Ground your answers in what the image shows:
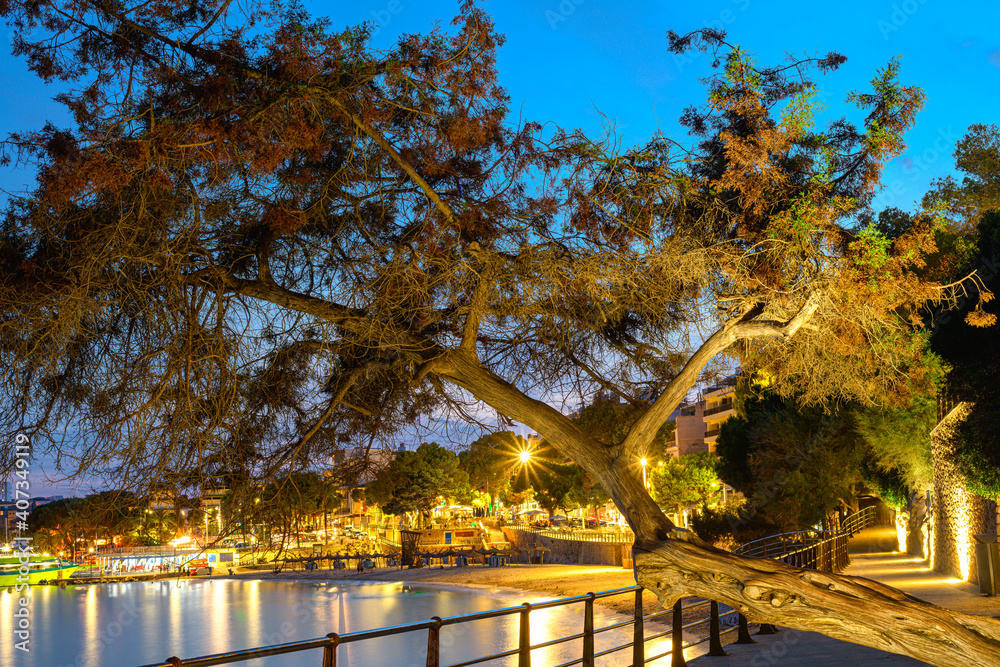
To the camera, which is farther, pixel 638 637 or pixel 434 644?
pixel 638 637

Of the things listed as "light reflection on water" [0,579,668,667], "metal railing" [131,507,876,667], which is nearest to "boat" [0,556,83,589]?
"light reflection on water" [0,579,668,667]

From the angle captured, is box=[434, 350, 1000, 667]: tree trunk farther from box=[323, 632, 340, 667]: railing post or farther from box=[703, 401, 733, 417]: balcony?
box=[703, 401, 733, 417]: balcony

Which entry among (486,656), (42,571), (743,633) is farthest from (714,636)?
(42,571)

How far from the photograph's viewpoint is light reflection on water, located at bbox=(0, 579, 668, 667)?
29.7 m

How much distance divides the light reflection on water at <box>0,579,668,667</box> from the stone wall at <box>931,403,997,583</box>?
6.83m

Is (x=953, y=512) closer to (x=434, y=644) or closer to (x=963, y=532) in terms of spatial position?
(x=963, y=532)

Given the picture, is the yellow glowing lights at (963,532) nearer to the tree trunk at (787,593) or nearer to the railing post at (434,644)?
the tree trunk at (787,593)

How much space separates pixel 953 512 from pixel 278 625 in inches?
1291

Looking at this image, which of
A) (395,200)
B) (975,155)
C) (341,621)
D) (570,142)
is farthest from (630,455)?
(341,621)

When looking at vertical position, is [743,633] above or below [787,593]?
below

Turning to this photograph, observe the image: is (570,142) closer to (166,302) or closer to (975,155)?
(166,302)

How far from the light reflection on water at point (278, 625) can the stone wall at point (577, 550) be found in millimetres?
3893

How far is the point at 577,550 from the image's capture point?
41.9 metres

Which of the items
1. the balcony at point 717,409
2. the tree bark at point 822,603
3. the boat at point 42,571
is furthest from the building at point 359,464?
the boat at point 42,571
